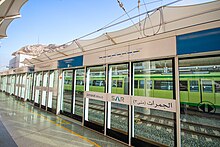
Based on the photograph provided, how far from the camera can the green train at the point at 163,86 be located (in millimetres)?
3623

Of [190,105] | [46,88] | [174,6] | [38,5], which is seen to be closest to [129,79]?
[174,6]

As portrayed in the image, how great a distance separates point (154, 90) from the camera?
378 cm

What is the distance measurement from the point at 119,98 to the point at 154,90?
113cm

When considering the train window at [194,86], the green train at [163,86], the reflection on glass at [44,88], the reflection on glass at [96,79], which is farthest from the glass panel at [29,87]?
the train window at [194,86]

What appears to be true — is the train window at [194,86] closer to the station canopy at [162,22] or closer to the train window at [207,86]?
the train window at [207,86]

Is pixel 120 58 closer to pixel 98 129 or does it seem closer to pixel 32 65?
pixel 98 129

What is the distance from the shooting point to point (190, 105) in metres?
6.04

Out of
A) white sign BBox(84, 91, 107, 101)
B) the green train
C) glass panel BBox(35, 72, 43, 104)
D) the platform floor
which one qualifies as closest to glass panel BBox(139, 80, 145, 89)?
the green train

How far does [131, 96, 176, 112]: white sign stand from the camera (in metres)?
2.55

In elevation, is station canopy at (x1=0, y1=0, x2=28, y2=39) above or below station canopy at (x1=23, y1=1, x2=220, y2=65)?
above

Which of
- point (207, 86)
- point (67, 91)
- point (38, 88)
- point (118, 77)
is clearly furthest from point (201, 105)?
point (38, 88)

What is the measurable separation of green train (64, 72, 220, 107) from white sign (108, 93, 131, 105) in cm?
20

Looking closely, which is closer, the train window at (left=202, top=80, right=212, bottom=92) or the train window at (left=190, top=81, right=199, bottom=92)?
the train window at (left=202, top=80, right=212, bottom=92)

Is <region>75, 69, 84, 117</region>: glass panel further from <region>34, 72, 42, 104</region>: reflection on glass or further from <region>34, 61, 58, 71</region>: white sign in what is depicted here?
<region>34, 72, 42, 104</region>: reflection on glass
